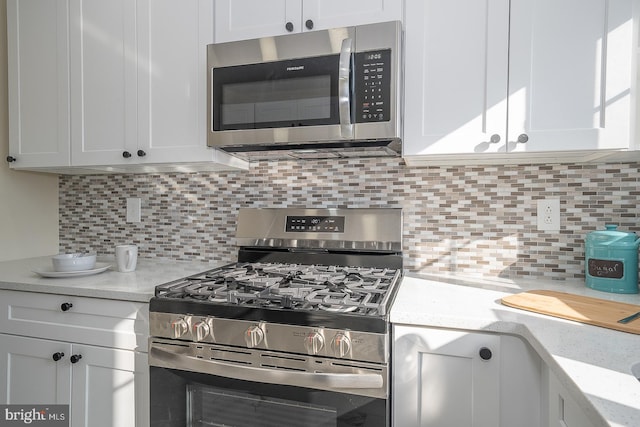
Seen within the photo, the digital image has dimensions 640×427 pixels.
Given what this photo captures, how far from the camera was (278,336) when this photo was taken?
1.09m

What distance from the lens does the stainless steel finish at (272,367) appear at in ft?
3.36

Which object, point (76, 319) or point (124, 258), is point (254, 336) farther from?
point (124, 258)

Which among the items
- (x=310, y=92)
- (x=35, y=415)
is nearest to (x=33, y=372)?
(x=35, y=415)

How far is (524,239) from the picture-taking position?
1.54 meters

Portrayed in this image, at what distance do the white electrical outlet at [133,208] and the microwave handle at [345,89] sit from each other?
53.5 inches

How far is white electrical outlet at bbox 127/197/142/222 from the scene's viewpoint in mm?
2084

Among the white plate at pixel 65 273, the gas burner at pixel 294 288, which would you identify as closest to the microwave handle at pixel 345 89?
the gas burner at pixel 294 288

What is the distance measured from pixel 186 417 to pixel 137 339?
333mm

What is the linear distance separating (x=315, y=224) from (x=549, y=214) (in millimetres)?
993

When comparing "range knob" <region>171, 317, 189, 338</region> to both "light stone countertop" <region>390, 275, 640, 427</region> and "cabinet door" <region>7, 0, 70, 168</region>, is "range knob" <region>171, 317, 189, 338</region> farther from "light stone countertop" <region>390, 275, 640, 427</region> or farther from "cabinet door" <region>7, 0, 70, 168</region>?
"cabinet door" <region>7, 0, 70, 168</region>

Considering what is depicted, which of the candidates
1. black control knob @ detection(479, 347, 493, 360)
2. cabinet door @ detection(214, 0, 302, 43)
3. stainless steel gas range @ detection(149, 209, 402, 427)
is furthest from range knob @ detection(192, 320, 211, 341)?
cabinet door @ detection(214, 0, 302, 43)

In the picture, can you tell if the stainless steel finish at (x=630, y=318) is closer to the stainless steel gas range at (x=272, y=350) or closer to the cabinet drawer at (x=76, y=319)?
the stainless steel gas range at (x=272, y=350)

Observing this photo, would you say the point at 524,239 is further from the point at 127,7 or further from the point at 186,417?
the point at 127,7

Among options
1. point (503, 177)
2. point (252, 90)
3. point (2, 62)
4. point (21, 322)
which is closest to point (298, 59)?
point (252, 90)
